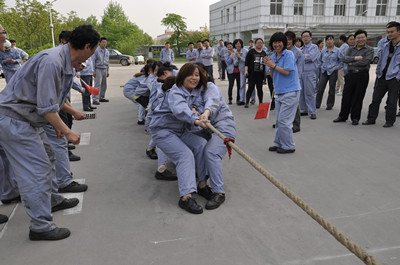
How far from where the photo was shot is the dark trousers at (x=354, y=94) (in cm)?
648

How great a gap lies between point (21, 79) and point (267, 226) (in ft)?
7.64

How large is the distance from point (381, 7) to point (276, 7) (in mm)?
12001

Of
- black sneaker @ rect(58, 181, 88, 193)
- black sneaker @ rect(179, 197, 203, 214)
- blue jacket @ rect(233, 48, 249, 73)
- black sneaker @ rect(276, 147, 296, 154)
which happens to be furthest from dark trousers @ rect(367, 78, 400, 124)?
black sneaker @ rect(58, 181, 88, 193)

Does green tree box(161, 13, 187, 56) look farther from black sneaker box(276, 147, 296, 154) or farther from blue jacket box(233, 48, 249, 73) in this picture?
black sneaker box(276, 147, 296, 154)

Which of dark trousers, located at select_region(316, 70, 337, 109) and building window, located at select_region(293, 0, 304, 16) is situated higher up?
building window, located at select_region(293, 0, 304, 16)

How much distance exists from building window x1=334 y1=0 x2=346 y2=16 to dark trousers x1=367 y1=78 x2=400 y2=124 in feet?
117

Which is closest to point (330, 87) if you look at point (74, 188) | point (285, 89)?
point (285, 89)

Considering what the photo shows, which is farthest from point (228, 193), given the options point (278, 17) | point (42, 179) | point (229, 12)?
point (229, 12)

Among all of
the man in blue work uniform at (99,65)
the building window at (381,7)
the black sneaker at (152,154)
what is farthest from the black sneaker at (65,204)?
the building window at (381,7)

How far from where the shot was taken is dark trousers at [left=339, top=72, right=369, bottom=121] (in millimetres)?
6480

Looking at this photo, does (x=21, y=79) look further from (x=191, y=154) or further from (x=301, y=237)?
(x=301, y=237)

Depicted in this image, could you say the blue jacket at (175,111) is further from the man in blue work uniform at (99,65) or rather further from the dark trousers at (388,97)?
the man in blue work uniform at (99,65)

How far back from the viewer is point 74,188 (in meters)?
3.65

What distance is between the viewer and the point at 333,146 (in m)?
5.19
